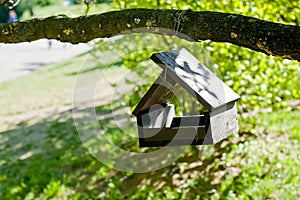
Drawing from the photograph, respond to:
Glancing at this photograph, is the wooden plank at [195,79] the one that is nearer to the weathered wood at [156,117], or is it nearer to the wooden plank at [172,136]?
the wooden plank at [172,136]

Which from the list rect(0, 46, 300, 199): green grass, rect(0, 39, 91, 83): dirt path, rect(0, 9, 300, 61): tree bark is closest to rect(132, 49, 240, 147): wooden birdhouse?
rect(0, 9, 300, 61): tree bark

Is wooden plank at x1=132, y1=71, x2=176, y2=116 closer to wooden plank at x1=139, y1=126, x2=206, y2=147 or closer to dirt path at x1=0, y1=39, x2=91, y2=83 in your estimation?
wooden plank at x1=139, y1=126, x2=206, y2=147

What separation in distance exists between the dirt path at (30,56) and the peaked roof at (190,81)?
12013 mm

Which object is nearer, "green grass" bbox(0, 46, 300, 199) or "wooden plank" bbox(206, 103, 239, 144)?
"wooden plank" bbox(206, 103, 239, 144)

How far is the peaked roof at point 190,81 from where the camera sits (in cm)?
218

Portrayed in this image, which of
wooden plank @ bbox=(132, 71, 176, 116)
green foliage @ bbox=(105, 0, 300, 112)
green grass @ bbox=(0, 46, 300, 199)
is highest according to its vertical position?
wooden plank @ bbox=(132, 71, 176, 116)

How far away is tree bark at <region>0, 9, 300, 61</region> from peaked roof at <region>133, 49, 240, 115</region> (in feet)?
0.49

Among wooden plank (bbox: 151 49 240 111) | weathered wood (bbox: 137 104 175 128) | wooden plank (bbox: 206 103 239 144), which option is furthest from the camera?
weathered wood (bbox: 137 104 175 128)

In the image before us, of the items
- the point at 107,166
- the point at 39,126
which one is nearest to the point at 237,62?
the point at 107,166

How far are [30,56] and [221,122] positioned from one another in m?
15.6

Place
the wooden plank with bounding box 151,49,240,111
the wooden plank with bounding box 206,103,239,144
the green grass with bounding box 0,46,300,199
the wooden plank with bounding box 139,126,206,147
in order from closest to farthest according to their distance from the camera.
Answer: the wooden plank with bounding box 151,49,240,111 → the wooden plank with bounding box 206,103,239,144 → the wooden plank with bounding box 139,126,206,147 → the green grass with bounding box 0,46,300,199

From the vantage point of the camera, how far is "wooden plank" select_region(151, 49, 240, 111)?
218 cm

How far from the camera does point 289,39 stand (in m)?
1.77

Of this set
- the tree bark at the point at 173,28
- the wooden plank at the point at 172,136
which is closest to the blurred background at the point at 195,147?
the tree bark at the point at 173,28
